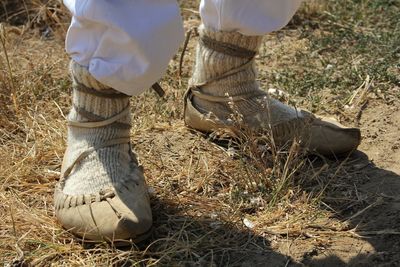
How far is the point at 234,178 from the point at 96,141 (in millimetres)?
407

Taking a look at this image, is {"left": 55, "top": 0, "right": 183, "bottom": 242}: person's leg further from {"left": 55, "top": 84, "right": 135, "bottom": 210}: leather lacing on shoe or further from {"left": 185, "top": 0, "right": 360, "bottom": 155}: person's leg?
{"left": 185, "top": 0, "right": 360, "bottom": 155}: person's leg

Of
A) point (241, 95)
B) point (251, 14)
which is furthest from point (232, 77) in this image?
point (251, 14)

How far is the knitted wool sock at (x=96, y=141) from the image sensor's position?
70.1 inches

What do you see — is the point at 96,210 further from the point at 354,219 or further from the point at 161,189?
the point at 354,219

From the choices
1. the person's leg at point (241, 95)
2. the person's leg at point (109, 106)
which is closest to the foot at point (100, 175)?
the person's leg at point (109, 106)

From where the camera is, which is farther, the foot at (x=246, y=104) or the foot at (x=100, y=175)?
the foot at (x=246, y=104)

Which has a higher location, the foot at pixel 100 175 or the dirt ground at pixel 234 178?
the foot at pixel 100 175

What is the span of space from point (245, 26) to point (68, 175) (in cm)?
60

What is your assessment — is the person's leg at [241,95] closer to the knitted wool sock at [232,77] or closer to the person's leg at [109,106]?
the knitted wool sock at [232,77]

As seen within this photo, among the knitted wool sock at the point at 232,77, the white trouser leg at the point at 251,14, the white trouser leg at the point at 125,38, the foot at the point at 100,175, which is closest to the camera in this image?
the white trouser leg at the point at 125,38

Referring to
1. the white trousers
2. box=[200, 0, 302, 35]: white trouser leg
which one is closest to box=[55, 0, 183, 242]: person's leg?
the white trousers

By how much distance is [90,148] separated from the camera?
182 cm

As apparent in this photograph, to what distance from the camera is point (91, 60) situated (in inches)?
66.1

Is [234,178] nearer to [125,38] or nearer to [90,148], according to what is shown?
[90,148]
